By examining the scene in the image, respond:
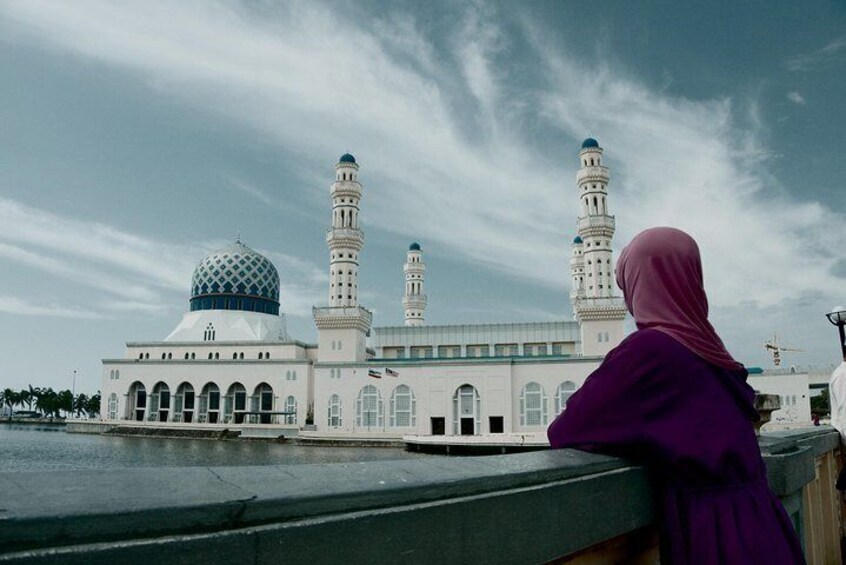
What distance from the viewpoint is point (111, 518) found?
88 cm

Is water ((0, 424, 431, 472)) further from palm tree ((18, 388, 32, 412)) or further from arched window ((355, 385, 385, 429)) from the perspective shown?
palm tree ((18, 388, 32, 412))

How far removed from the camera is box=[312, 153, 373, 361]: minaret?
1718 inches

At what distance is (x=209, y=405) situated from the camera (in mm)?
47219

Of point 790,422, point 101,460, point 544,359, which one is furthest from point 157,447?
point 790,422

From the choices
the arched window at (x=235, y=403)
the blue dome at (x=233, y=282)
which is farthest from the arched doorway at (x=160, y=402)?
the blue dome at (x=233, y=282)

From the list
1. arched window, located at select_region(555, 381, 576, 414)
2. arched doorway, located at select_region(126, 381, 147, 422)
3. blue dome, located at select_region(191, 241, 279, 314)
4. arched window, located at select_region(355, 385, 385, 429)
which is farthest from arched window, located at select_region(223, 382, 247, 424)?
arched window, located at select_region(555, 381, 576, 414)

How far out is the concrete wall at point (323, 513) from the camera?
871 millimetres

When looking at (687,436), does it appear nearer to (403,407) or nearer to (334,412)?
(403,407)

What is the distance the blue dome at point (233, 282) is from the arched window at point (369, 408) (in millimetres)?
16990

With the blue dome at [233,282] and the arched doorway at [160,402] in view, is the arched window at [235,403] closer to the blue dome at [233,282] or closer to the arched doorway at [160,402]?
the arched doorway at [160,402]

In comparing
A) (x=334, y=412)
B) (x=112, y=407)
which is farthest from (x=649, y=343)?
(x=112, y=407)

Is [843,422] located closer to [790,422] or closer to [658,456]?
[658,456]

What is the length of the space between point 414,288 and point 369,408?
759 inches

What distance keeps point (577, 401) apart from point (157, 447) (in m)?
36.4
